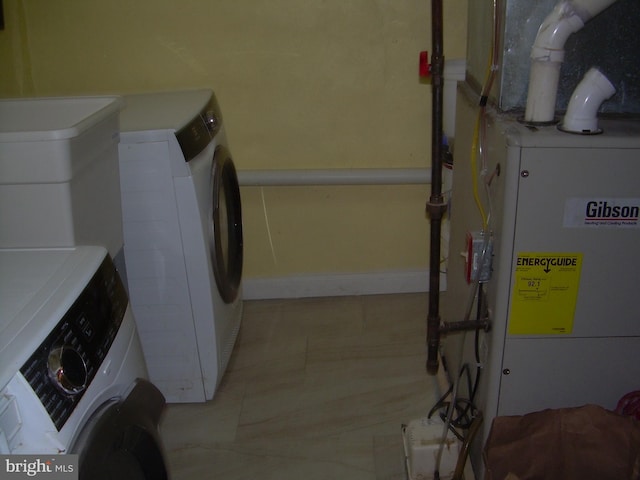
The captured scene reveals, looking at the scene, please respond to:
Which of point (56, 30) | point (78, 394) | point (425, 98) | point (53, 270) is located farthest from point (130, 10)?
point (78, 394)

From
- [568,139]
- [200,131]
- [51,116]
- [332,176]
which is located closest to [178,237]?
[200,131]

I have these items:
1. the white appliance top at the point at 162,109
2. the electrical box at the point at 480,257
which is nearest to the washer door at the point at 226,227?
the white appliance top at the point at 162,109

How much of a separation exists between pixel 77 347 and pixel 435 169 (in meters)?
0.94

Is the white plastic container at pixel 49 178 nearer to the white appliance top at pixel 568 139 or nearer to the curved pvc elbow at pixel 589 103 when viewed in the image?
the white appliance top at pixel 568 139

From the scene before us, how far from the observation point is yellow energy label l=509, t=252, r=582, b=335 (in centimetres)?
118

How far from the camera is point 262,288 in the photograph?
8.27ft

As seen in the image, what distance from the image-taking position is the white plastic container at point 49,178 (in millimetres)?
1118

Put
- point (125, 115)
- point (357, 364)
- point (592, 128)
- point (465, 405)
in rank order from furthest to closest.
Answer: point (357, 364) < point (125, 115) < point (465, 405) < point (592, 128)

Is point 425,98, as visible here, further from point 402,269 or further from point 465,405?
point 465,405

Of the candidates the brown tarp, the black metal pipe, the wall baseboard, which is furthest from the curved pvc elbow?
the wall baseboard

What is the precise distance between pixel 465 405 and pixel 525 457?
0.44 meters

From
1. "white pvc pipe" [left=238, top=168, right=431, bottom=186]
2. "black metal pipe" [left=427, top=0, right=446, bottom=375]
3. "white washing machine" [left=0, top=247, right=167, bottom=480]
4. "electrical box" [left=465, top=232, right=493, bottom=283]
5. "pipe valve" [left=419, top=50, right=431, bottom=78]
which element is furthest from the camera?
"white pvc pipe" [left=238, top=168, right=431, bottom=186]

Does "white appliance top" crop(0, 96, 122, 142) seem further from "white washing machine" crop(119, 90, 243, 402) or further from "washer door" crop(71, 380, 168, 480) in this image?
"washer door" crop(71, 380, 168, 480)

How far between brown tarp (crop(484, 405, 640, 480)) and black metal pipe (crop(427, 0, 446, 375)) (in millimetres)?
364
